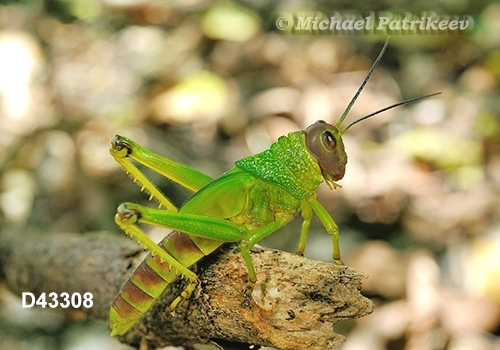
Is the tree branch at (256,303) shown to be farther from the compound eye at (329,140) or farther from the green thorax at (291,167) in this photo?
the compound eye at (329,140)

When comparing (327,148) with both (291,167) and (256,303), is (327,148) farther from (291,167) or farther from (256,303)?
(256,303)

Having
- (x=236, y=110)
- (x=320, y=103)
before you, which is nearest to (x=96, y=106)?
(x=236, y=110)

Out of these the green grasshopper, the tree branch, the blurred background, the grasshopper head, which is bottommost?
the tree branch

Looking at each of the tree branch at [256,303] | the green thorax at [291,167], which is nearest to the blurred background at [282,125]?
the tree branch at [256,303]

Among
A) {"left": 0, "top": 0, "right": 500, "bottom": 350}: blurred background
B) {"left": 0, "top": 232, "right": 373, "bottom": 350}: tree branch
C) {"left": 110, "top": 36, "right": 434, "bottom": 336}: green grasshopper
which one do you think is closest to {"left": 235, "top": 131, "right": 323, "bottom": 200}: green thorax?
{"left": 110, "top": 36, "right": 434, "bottom": 336}: green grasshopper

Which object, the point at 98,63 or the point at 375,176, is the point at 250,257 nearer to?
the point at 375,176

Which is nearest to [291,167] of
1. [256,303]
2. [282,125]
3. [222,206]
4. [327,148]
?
[327,148]

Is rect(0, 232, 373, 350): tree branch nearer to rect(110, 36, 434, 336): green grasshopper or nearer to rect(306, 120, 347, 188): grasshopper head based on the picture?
rect(110, 36, 434, 336): green grasshopper
